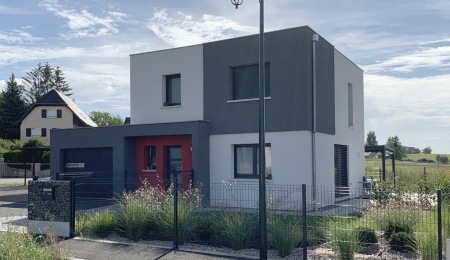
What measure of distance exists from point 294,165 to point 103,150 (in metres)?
8.64

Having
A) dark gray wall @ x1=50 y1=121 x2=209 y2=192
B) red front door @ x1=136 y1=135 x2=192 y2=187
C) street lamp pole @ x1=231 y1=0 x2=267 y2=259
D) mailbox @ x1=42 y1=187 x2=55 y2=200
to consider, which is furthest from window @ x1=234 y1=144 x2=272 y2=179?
street lamp pole @ x1=231 y1=0 x2=267 y2=259

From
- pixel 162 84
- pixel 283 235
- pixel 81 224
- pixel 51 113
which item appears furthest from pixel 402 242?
pixel 51 113

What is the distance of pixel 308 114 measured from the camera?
54.7 feet

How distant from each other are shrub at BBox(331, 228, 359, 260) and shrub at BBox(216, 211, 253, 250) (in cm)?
190

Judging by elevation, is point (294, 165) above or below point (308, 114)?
below

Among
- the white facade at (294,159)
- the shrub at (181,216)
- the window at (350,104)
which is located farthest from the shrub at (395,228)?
the window at (350,104)

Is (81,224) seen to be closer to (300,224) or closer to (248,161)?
(300,224)

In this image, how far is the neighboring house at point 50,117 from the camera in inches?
2175

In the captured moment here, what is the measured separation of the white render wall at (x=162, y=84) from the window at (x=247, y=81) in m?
1.41

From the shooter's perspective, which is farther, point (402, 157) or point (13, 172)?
point (402, 157)

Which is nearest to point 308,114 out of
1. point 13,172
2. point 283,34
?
point 283,34

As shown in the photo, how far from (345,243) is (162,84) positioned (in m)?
13.1

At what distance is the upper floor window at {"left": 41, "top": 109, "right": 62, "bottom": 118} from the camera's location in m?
55.8

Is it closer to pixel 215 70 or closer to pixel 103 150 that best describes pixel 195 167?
pixel 215 70
